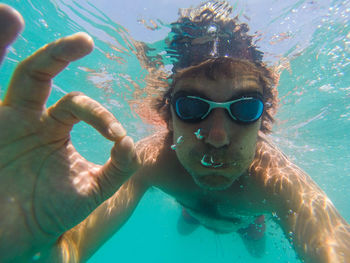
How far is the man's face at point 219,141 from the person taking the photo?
2.65 metres

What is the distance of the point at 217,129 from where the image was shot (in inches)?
105

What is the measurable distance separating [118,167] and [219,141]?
1.49 metres

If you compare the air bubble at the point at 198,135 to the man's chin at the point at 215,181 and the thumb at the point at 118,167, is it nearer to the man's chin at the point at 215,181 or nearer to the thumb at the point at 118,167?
the man's chin at the point at 215,181

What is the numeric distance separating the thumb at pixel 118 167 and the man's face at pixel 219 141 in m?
1.36

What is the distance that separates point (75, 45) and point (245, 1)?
4.90m

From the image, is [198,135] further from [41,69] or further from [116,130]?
[41,69]

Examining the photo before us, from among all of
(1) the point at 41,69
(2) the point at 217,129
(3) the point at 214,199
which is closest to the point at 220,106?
(2) the point at 217,129

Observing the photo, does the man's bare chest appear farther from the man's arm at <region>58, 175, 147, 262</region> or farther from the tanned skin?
the man's arm at <region>58, 175, 147, 262</region>

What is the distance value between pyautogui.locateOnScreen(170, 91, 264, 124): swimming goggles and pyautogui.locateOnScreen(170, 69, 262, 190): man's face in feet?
0.22

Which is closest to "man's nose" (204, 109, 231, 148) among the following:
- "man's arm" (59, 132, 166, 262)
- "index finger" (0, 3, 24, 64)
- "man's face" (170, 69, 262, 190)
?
"man's face" (170, 69, 262, 190)

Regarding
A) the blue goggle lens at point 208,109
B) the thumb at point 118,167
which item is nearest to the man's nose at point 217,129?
the blue goggle lens at point 208,109

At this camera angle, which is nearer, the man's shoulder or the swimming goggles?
the swimming goggles

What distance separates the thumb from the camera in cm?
144

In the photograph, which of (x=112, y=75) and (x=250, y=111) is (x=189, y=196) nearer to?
(x=250, y=111)
